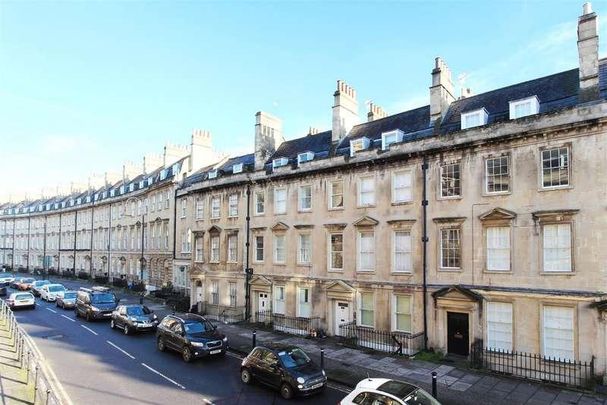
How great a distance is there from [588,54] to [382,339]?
52.8 ft

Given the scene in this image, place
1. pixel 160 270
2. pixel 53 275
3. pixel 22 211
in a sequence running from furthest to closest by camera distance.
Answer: pixel 22 211 < pixel 53 275 < pixel 160 270

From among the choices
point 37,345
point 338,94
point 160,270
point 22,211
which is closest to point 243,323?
point 37,345

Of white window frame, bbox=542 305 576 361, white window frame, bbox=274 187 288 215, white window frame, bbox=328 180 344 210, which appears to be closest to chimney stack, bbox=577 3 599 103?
white window frame, bbox=542 305 576 361

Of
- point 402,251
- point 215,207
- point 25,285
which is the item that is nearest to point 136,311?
point 215,207

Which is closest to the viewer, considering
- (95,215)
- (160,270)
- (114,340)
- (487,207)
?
(487,207)

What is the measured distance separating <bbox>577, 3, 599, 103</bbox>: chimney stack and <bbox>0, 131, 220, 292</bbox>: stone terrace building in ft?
111

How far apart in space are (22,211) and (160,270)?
59853 millimetres

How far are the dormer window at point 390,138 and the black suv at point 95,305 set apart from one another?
856 inches

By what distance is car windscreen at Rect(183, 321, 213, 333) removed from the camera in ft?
60.8

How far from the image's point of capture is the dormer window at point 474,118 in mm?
19312

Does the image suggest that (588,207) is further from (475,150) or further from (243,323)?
(243,323)

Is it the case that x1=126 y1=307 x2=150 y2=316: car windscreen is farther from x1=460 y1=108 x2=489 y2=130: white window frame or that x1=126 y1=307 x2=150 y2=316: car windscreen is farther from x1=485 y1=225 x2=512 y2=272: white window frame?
x1=460 y1=108 x2=489 y2=130: white window frame

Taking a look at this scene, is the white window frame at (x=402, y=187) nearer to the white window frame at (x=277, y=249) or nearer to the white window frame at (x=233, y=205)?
the white window frame at (x=277, y=249)

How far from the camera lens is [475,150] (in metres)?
18.7
